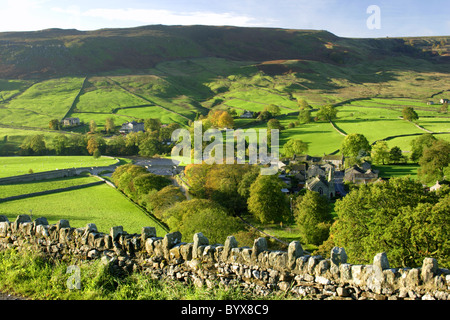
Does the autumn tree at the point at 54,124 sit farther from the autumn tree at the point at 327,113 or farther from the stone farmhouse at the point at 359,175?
the stone farmhouse at the point at 359,175

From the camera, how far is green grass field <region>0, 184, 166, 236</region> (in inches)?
1506

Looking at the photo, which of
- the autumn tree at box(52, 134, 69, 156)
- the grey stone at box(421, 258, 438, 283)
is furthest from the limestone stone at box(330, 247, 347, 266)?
the autumn tree at box(52, 134, 69, 156)

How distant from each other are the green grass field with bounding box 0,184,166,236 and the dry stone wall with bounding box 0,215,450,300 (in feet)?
86.8

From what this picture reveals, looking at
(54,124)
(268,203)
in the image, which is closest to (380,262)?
(268,203)

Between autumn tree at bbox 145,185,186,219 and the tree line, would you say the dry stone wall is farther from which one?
the tree line

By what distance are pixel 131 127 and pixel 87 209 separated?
73.4m

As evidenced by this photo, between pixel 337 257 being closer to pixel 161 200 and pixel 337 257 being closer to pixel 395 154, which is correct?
pixel 161 200

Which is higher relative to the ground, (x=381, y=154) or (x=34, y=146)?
(x=34, y=146)

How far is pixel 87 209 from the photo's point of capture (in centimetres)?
4475

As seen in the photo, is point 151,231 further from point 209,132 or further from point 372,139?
point 209,132

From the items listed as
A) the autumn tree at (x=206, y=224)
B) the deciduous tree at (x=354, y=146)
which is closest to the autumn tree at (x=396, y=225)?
the autumn tree at (x=206, y=224)

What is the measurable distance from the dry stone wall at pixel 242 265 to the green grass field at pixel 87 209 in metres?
26.4

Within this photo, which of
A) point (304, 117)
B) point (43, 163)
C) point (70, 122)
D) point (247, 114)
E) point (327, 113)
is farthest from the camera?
point (247, 114)

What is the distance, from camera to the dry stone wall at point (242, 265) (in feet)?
19.8
